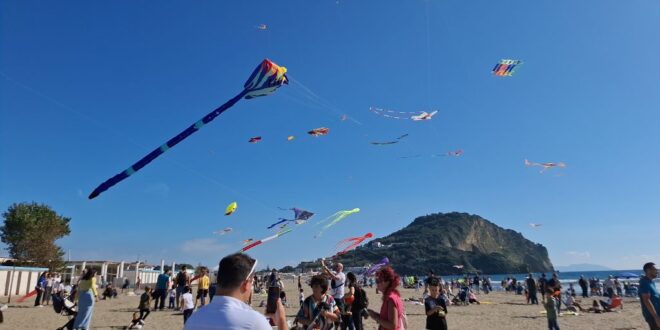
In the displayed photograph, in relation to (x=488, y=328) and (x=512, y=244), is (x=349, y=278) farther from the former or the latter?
(x=512, y=244)

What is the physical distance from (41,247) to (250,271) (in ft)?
161

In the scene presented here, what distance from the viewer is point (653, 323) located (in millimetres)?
6430

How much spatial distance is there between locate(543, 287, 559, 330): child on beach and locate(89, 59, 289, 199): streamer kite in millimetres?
9495

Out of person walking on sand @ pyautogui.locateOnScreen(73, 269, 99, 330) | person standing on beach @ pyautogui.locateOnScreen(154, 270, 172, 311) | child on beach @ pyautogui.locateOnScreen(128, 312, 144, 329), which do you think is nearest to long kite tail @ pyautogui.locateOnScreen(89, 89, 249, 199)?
person walking on sand @ pyautogui.locateOnScreen(73, 269, 99, 330)

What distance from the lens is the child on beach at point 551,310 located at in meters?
11.0

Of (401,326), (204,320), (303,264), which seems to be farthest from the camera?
(303,264)

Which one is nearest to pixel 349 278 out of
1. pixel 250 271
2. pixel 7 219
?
pixel 250 271

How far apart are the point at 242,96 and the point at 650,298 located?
7265 mm

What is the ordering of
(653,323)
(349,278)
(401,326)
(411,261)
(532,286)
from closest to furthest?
(401,326)
(653,323)
(349,278)
(532,286)
(411,261)

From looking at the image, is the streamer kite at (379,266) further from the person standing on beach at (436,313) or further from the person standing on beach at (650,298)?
the person standing on beach at (650,298)

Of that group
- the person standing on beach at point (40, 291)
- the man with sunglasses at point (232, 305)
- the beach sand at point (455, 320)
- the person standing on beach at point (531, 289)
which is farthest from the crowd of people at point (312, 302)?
the person standing on beach at point (531, 289)

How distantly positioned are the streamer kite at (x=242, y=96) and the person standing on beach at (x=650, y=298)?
267 inches

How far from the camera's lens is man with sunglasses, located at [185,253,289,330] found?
2.29 meters

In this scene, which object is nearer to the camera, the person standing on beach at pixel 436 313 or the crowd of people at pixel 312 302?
the crowd of people at pixel 312 302
